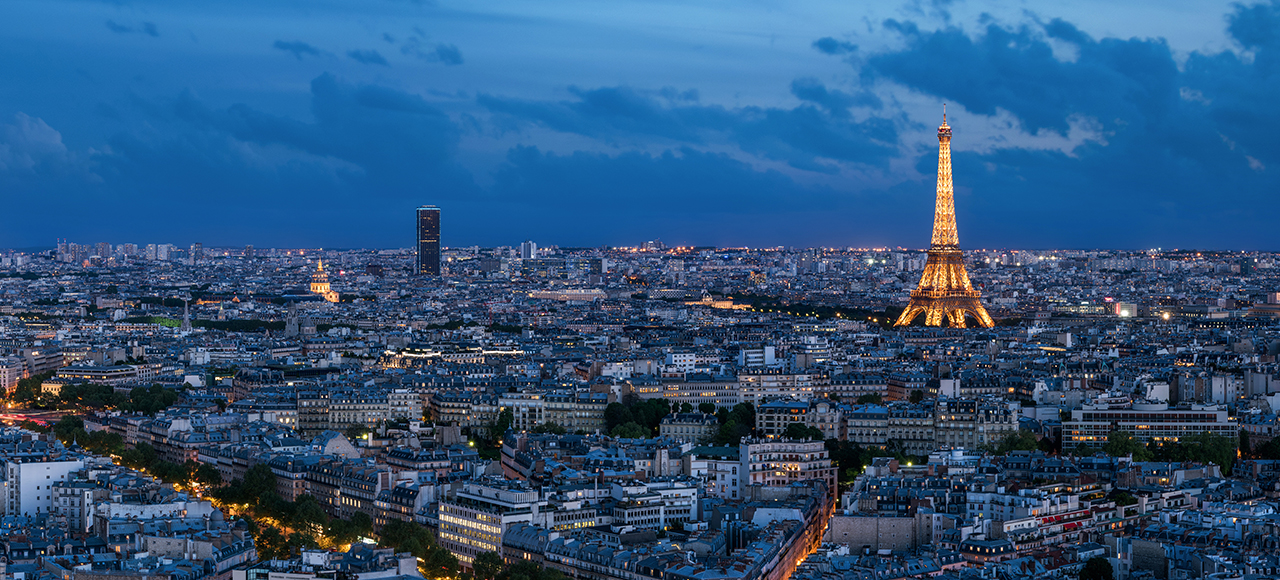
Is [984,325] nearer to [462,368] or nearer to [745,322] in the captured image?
[745,322]

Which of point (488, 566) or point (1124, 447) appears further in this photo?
point (1124, 447)

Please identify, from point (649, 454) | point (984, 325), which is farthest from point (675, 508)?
point (984, 325)

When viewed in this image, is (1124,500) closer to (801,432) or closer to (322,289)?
(801,432)

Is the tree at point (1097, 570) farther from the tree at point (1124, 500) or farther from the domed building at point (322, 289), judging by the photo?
the domed building at point (322, 289)

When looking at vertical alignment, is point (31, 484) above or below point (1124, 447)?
below

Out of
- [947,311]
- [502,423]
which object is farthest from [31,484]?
[947,311]

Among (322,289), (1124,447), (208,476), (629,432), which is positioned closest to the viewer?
(208,476)
